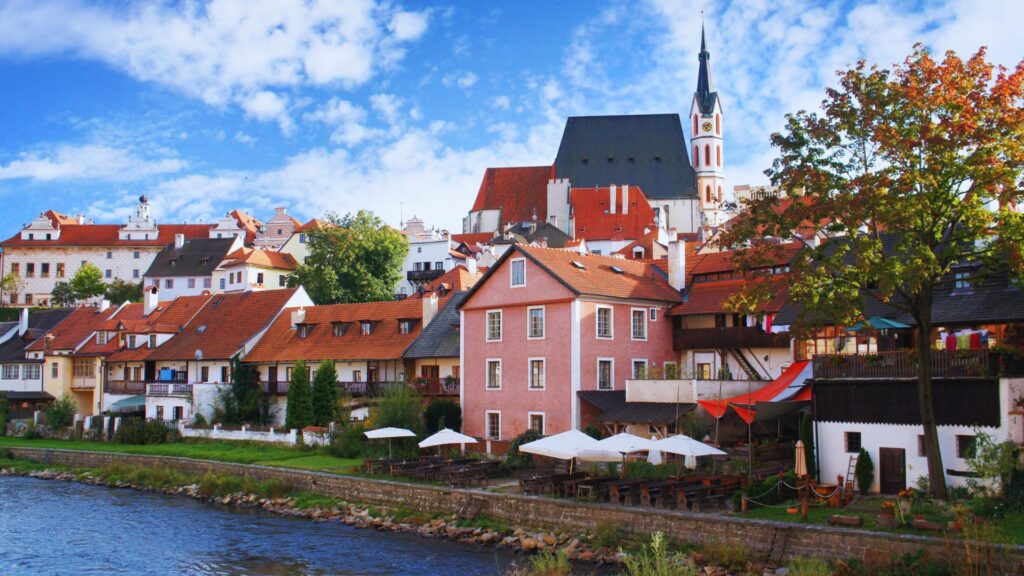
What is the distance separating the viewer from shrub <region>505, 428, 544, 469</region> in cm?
3597

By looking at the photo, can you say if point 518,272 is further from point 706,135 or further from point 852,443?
point 706,135

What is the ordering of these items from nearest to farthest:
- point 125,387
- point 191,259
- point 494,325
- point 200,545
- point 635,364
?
point 200,545 < point 635,364 < point 494,325 < point 125,387 < point 191,259

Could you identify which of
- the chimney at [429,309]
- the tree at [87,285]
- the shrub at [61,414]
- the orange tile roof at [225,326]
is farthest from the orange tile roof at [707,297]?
the tree at [87,285]

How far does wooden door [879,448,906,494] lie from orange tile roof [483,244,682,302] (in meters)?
13.9

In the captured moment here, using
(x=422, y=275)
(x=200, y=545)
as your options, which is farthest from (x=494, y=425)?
(x=422, y=275)

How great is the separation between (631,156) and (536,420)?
8041 centimetres

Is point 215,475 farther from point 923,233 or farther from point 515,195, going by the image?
point 515,195

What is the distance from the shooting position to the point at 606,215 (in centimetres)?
10431

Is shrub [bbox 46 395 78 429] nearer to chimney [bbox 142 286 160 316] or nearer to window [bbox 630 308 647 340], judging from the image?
chimney [bbox 142 286 160 316]

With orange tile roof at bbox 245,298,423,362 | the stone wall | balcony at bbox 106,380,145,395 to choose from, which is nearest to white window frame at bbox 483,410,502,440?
orange tile roof at bbox 245,298,423,362

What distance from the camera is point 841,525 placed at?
906 inches

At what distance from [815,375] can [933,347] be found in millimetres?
3438

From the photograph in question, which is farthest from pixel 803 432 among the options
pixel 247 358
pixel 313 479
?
pixel 247 358

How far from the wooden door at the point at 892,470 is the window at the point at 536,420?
1474cm
